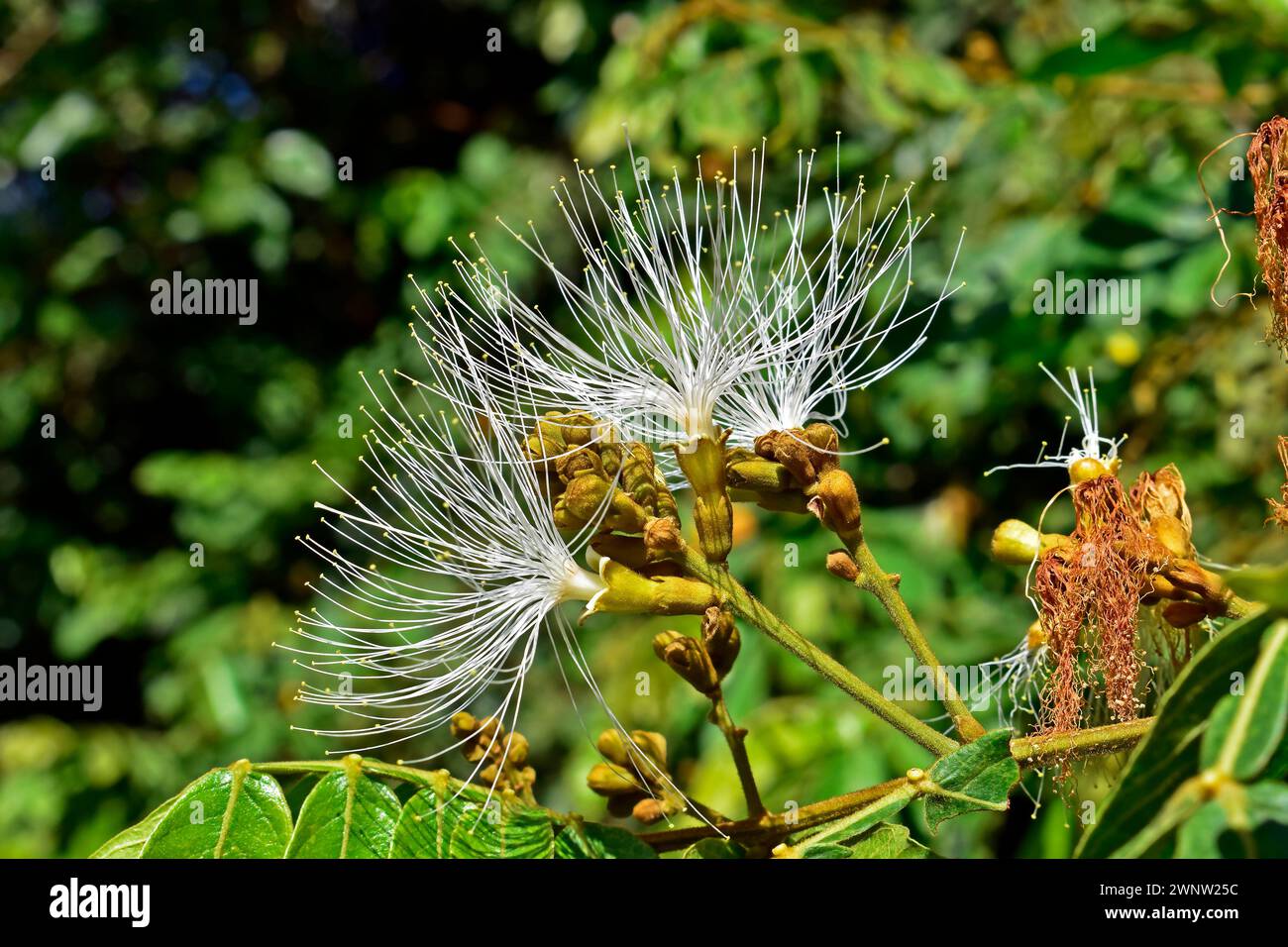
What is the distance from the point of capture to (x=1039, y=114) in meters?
2.60

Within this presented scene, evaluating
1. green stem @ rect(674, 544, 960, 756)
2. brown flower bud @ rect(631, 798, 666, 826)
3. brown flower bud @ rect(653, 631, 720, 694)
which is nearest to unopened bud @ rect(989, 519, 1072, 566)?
green stem @ rect(674, 544, 960, 756)

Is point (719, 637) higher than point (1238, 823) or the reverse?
higher

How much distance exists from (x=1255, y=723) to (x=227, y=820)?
884mm

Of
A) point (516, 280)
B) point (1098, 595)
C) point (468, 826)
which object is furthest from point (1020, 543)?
point (516, 280)

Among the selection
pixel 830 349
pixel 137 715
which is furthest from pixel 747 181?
pixel 137 715

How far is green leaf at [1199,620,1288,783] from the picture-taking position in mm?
752

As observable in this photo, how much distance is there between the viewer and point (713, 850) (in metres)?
1.10

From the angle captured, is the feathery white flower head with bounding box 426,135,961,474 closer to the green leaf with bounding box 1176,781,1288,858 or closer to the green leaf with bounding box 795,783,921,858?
the green leaf with bounding box 795,783,921,858

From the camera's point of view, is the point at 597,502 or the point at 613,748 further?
the point at 613,748

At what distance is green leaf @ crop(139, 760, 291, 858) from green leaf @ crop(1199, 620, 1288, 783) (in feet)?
2.67

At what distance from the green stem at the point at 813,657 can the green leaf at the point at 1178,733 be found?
294 millimetres

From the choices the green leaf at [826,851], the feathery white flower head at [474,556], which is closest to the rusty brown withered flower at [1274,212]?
the green leaf at [826,851]

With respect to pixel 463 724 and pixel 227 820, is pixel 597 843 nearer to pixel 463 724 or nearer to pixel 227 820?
pixel 463 724

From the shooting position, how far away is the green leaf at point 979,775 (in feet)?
3.48
